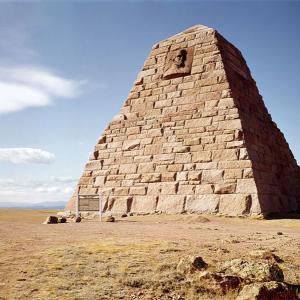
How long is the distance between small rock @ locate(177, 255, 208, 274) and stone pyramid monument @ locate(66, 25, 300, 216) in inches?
276

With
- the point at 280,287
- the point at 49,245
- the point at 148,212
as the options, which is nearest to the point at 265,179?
the point at 148,212

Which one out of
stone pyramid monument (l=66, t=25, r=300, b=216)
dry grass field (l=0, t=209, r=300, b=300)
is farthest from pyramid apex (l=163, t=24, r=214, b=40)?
dry grass field (l=0, t=209, r=300, b=300)

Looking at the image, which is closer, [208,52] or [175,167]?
[175,167]

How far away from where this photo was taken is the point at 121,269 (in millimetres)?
4402

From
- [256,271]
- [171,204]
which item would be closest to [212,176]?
[171,204]

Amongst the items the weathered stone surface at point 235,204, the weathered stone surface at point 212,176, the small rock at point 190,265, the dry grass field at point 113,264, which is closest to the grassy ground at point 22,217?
the weathered stone surface at point 212,176

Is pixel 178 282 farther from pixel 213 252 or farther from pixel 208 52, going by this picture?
pixel 208 52

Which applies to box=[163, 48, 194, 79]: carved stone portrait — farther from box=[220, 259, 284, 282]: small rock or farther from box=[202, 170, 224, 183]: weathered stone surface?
box=[220, 259, 284, 282]: small rock

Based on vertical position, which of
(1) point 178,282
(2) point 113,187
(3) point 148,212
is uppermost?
(2) point 113,187

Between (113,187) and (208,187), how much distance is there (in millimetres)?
3631

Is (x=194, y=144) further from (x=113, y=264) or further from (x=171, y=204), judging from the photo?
(x=113, y=264)

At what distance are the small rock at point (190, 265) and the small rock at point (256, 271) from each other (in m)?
0.25

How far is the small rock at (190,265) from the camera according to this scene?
427 cm

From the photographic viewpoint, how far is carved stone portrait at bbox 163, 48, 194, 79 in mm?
14430
